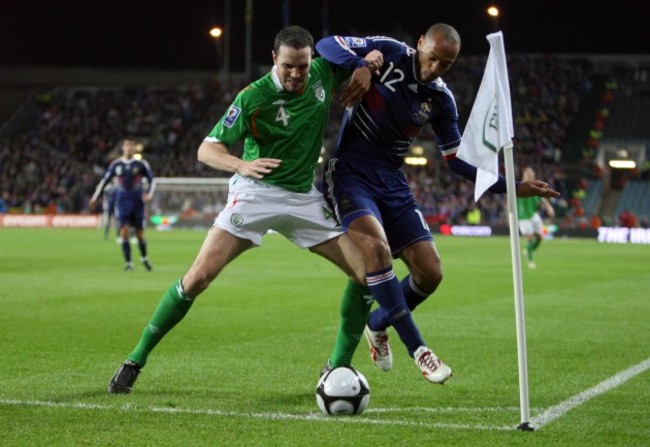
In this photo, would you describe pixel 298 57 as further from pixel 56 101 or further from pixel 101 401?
pixel 56 101

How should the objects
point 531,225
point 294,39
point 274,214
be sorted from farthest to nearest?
point 531,225 < point 274,214 < point 294,39

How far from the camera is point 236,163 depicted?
6352 mm

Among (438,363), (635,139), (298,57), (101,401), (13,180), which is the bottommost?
Result: (13,180)

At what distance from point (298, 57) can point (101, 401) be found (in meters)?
2.53

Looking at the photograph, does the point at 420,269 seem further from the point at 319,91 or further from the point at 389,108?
the point at 319,91

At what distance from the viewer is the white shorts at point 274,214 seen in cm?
687

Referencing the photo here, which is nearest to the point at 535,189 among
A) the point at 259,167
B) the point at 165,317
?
the point at 259,167

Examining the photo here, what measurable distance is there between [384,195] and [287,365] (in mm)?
1857

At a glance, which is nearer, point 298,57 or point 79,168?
point 298,57

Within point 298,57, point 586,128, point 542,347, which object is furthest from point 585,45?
point 298,57

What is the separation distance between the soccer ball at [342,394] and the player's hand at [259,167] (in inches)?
53.1

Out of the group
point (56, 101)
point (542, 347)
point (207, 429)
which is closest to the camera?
point (207, 429)

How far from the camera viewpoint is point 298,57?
21.4 ft

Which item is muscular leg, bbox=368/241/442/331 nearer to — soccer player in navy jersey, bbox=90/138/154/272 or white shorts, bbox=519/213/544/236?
soccer player in navy jersey, bbox=90/138/154/272
